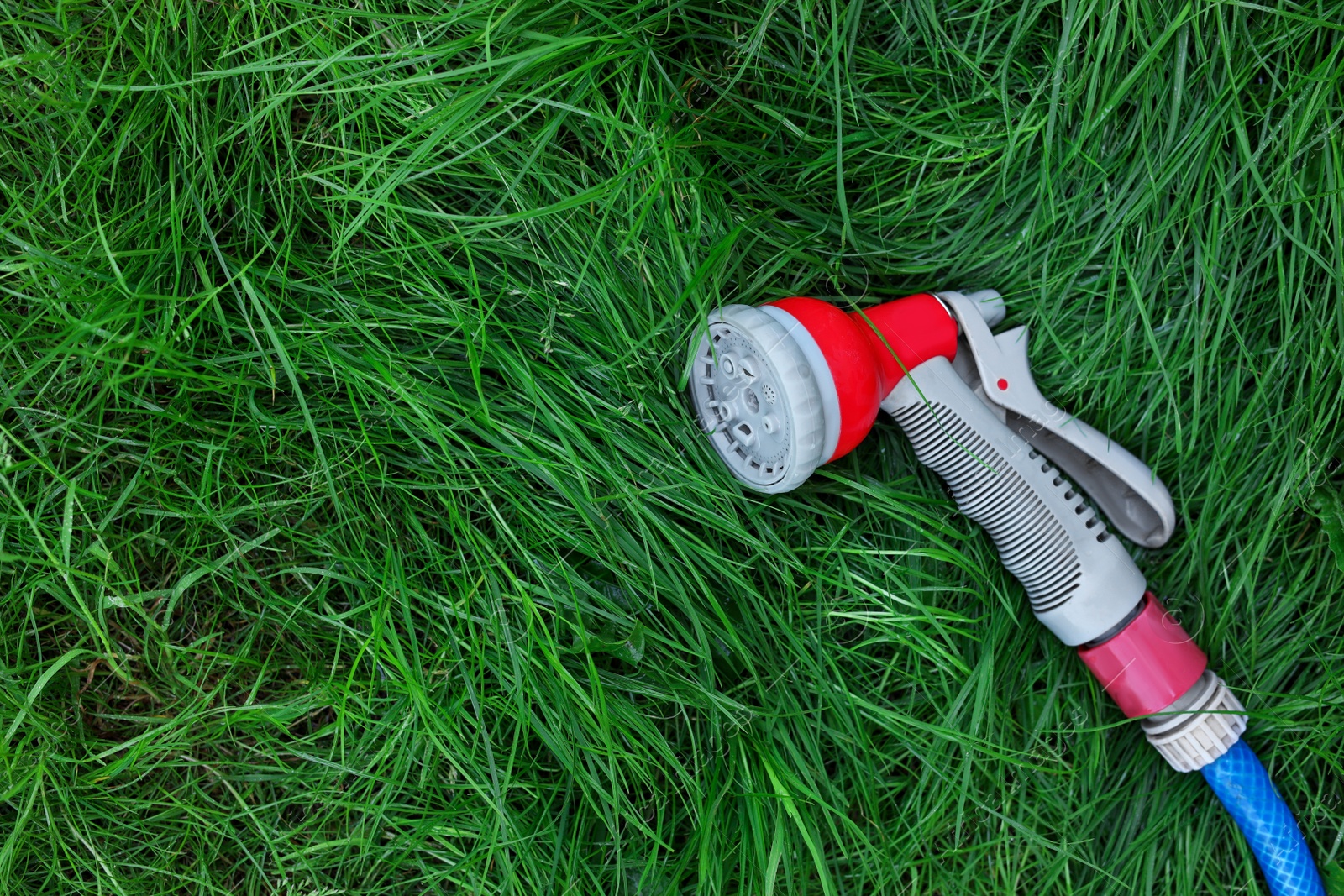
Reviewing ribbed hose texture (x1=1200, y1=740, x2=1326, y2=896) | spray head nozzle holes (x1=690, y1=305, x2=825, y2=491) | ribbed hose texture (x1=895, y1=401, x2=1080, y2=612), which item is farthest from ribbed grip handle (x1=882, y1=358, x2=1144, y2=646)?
ribbed hose texture (x1=1200, y1=740, x2=1326, y2=896)

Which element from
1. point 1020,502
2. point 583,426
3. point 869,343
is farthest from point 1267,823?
point 583,426

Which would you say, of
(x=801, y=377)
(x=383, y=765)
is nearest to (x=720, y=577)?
(x=801, y=377)

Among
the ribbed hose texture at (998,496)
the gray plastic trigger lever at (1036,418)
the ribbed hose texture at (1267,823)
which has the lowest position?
the ribbed hose texture at (1267,823)

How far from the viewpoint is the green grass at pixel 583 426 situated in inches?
47.6

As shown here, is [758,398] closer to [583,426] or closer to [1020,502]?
[583,426]

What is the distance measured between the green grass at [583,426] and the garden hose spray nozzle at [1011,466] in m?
0.07

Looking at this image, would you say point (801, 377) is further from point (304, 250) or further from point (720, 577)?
point (304, 250)

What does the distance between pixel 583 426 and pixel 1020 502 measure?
0.70 meters

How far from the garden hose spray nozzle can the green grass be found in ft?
0.22

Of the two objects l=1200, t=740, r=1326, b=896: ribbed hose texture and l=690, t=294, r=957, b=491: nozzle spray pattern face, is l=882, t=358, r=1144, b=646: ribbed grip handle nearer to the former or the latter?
l=690, t=294, r=957, b=491: nozzle spray pattern face

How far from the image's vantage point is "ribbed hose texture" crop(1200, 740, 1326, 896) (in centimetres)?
130

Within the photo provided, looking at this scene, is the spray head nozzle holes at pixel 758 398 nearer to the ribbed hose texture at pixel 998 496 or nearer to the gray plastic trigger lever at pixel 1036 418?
the ribbed hose texture at pixel 998 496

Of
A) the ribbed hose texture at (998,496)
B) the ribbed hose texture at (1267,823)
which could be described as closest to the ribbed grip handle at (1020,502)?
the ribbed hose texture at (998,496)

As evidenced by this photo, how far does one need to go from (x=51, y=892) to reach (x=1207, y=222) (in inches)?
84.6
